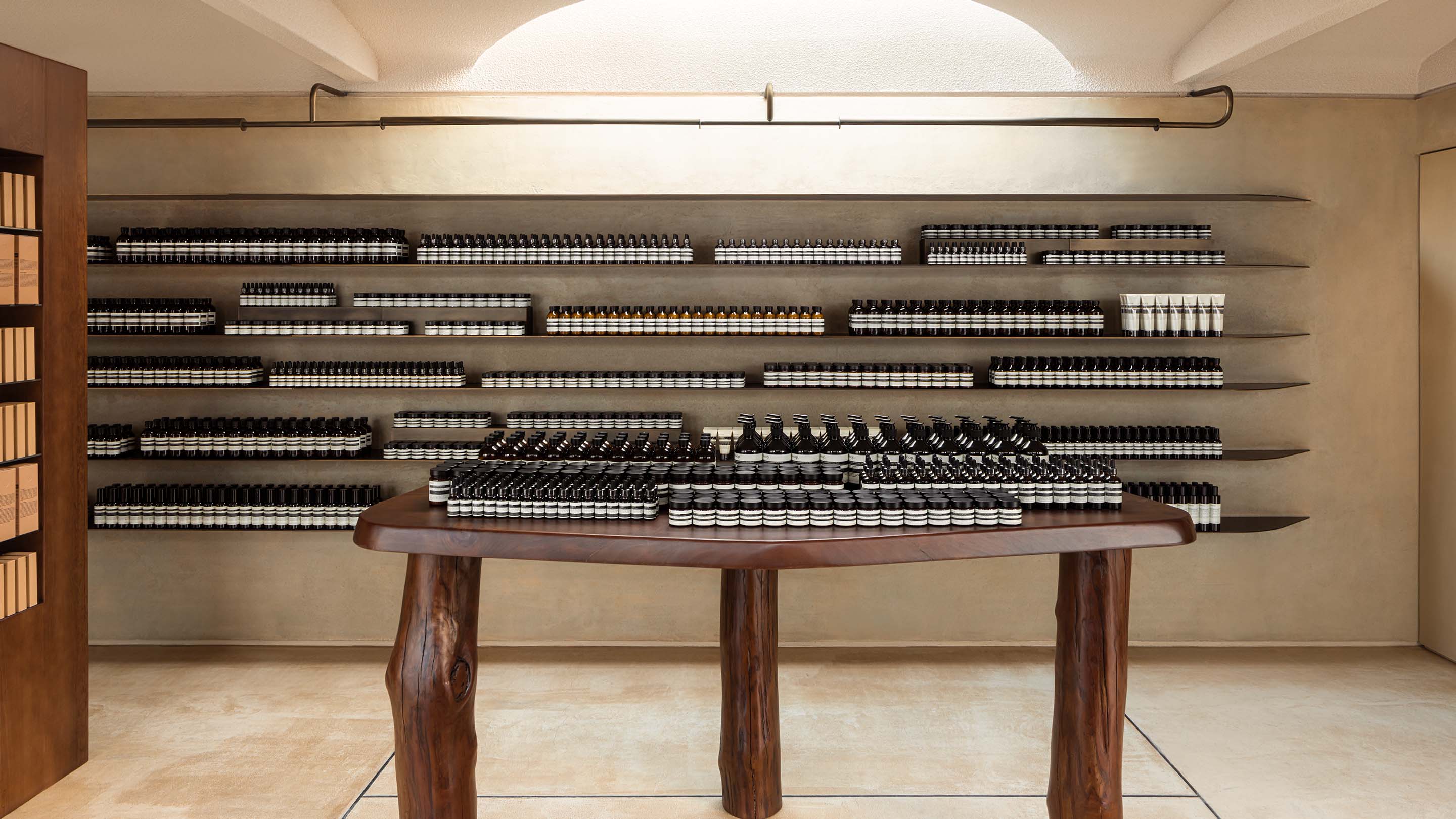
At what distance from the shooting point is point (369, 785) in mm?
3729

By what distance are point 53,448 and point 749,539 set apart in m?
2.90

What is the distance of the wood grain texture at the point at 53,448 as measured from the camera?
352cm

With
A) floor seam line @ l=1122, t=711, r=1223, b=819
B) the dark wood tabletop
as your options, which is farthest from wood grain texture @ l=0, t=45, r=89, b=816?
floor seam line @ l=1122, t=711, r=1223, b=819

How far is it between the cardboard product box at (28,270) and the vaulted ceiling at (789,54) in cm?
159

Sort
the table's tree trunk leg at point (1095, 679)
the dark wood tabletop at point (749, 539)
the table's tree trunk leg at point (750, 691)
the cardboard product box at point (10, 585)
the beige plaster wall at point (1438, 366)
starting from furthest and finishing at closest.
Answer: the beige plaster wall at point (1438, 366) < the cardboard product box at point (10, 585) < the table's tree trunk leg at point (750, 691) < the table's tree trunk leg at point (1095, 679) < the dark wood tabletop at point (749, 539)

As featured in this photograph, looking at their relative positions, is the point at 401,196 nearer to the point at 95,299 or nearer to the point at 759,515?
the point at 95,299

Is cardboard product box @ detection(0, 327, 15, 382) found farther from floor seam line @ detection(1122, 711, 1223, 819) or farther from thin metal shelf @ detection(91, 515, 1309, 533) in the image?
floor seam line @ detection(1122, 711, 1223, 819)

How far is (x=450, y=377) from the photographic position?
207 inches

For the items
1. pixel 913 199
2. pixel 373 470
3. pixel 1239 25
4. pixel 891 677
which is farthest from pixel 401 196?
pixel 1239 25

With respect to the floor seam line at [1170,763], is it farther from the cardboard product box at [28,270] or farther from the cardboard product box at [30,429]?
the cardboard product box at [28,270]

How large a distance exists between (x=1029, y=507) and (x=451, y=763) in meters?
1.94

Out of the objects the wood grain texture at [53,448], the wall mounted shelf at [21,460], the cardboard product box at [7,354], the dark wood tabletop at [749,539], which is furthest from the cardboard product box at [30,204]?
the dark wood tabletop at [749,539]

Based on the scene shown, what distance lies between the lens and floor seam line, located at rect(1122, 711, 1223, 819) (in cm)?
354

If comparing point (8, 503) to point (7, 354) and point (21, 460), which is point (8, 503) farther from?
point (7, 354)
